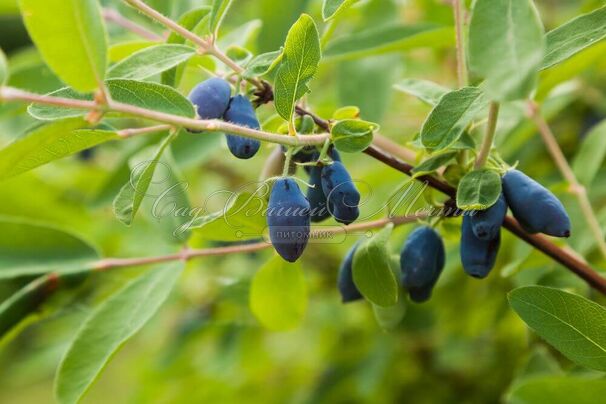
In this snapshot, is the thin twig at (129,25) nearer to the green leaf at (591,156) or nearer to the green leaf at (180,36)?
the green leaf at (180,36)

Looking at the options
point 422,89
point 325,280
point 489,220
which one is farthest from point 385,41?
point 325,280

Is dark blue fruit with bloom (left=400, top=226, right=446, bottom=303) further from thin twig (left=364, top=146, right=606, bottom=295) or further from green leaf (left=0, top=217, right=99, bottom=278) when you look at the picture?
green leaf (left=0, top=217, right=99, bottom=278)

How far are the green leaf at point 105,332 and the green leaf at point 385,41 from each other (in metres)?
0.47

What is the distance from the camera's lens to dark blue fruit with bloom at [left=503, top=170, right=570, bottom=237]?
31.4 inches

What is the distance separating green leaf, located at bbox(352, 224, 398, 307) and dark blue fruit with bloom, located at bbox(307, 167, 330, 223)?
0.08 m

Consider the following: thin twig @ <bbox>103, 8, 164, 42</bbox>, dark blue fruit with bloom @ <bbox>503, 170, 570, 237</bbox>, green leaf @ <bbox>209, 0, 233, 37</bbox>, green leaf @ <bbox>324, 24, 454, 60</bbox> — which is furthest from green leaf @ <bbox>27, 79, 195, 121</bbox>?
thin twig @ <bbox>103, 8, 164, 42</bbox>

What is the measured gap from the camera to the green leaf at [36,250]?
4.10ft

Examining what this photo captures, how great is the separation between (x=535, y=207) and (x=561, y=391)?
255 millimetres

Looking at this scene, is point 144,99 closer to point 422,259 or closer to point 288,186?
point 288,186

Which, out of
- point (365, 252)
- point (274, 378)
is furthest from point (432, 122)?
point (274, 378)

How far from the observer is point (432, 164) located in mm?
874

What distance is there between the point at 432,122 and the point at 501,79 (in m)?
0.22

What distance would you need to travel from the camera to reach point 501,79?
1.92ft

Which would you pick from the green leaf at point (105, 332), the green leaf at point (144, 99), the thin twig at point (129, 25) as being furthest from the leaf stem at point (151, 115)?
the thin twig at point (129, 25)
